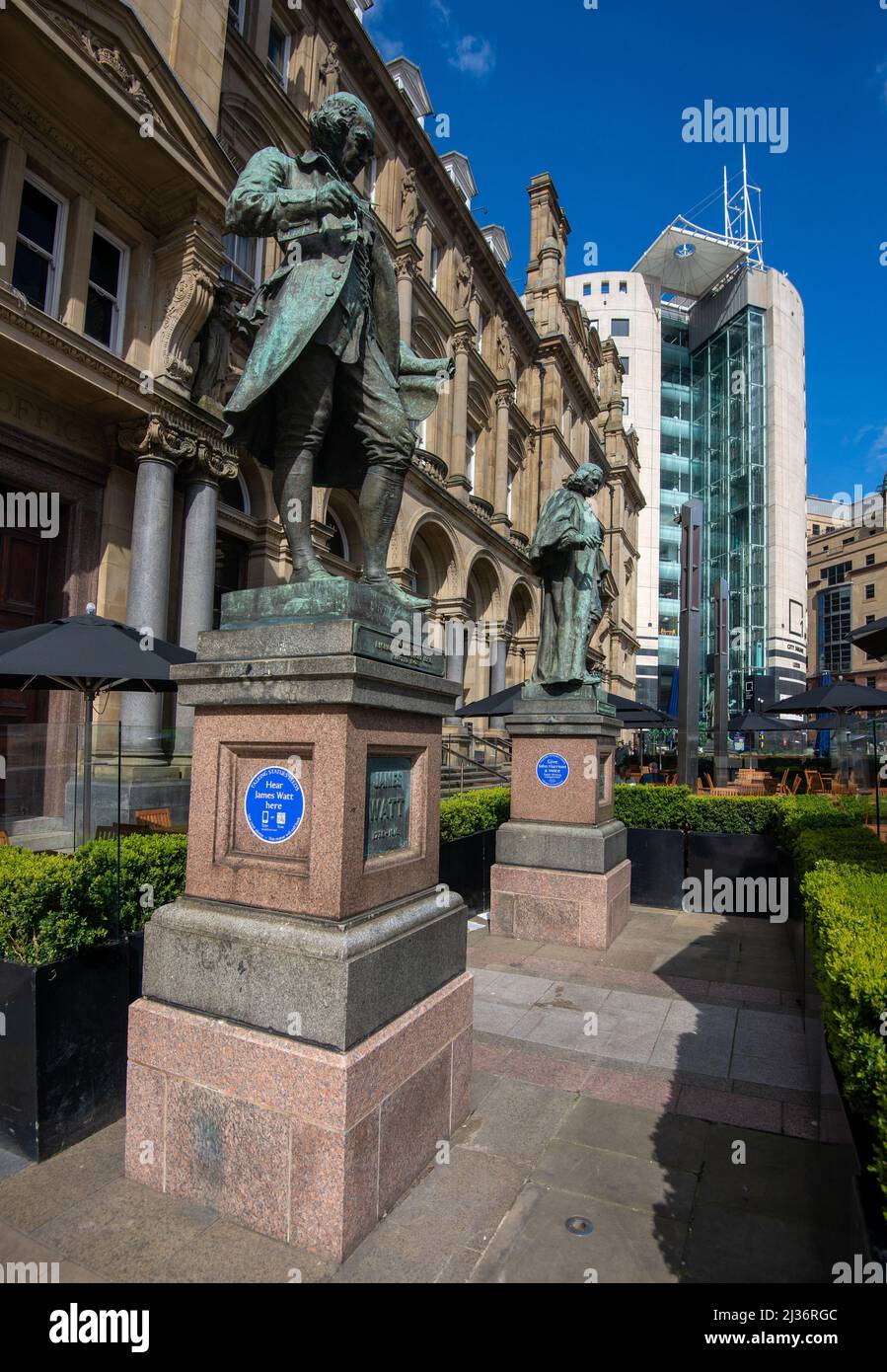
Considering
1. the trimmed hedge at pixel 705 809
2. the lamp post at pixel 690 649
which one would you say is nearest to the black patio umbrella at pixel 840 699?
the lamp post at pixel 690 649

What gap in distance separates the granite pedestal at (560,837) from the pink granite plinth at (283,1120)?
14.9ft

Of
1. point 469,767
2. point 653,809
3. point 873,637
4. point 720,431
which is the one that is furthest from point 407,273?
point 720,431

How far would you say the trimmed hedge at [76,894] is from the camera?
3.80 meters

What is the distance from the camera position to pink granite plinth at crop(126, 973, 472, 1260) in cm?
292

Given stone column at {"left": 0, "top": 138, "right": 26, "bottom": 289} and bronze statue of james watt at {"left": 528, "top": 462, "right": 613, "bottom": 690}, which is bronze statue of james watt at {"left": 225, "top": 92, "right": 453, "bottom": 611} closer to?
bronze statue of james watt at {"left": 528, "top": 462, "right": 613, "bottom": 690}

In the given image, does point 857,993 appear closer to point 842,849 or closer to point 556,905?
point 842,849

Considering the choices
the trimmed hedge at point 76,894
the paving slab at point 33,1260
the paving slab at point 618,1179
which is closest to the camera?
the paving slab at point 33,1260

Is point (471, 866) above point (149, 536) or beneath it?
beneath

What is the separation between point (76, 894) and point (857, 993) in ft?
12.6

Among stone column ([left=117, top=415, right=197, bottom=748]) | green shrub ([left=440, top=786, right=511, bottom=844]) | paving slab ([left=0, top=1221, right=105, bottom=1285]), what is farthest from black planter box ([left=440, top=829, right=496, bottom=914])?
stone column ([left=117, top=415, right=197, bottom=748])

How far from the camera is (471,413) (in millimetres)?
29859

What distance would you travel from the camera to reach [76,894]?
13.4 feet

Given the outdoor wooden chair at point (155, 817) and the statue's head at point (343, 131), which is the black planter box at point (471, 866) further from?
the statue's head at point (343, 131)

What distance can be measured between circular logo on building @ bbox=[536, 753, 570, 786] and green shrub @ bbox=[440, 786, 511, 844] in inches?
46.3
